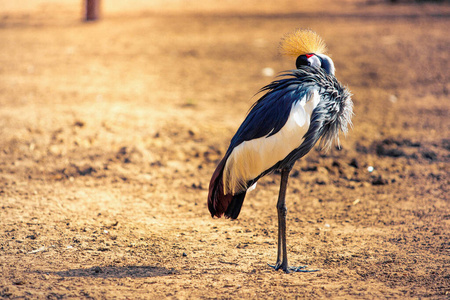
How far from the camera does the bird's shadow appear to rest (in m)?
3.59

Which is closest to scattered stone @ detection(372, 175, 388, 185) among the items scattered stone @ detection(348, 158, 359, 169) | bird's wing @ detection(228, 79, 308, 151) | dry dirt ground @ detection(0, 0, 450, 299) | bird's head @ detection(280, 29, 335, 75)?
dry dirt ground @ detection(0, 0, 450, 299)

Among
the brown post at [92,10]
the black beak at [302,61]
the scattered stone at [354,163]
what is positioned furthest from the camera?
the brown post at [92,10]

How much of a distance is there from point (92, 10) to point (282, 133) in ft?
31.5

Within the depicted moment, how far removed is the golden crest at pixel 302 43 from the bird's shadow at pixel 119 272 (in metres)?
1.95

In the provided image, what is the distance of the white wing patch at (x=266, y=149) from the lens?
3643mm

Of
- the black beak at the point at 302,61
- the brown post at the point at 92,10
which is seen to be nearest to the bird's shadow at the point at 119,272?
the black beak at the point at 302,61

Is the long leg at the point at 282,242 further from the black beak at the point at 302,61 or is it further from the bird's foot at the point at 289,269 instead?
the black beak at the point at 302,61

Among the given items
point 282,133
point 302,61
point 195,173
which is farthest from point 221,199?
point 195,173

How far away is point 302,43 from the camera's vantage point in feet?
13.3

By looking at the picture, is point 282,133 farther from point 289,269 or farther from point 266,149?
point 289,269

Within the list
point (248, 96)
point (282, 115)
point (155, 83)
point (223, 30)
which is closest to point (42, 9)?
point (223, 30)

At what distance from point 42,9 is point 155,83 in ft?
23.6

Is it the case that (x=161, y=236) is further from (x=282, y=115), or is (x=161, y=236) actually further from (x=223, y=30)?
(x=223, y=30)

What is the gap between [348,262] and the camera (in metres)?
3.85
